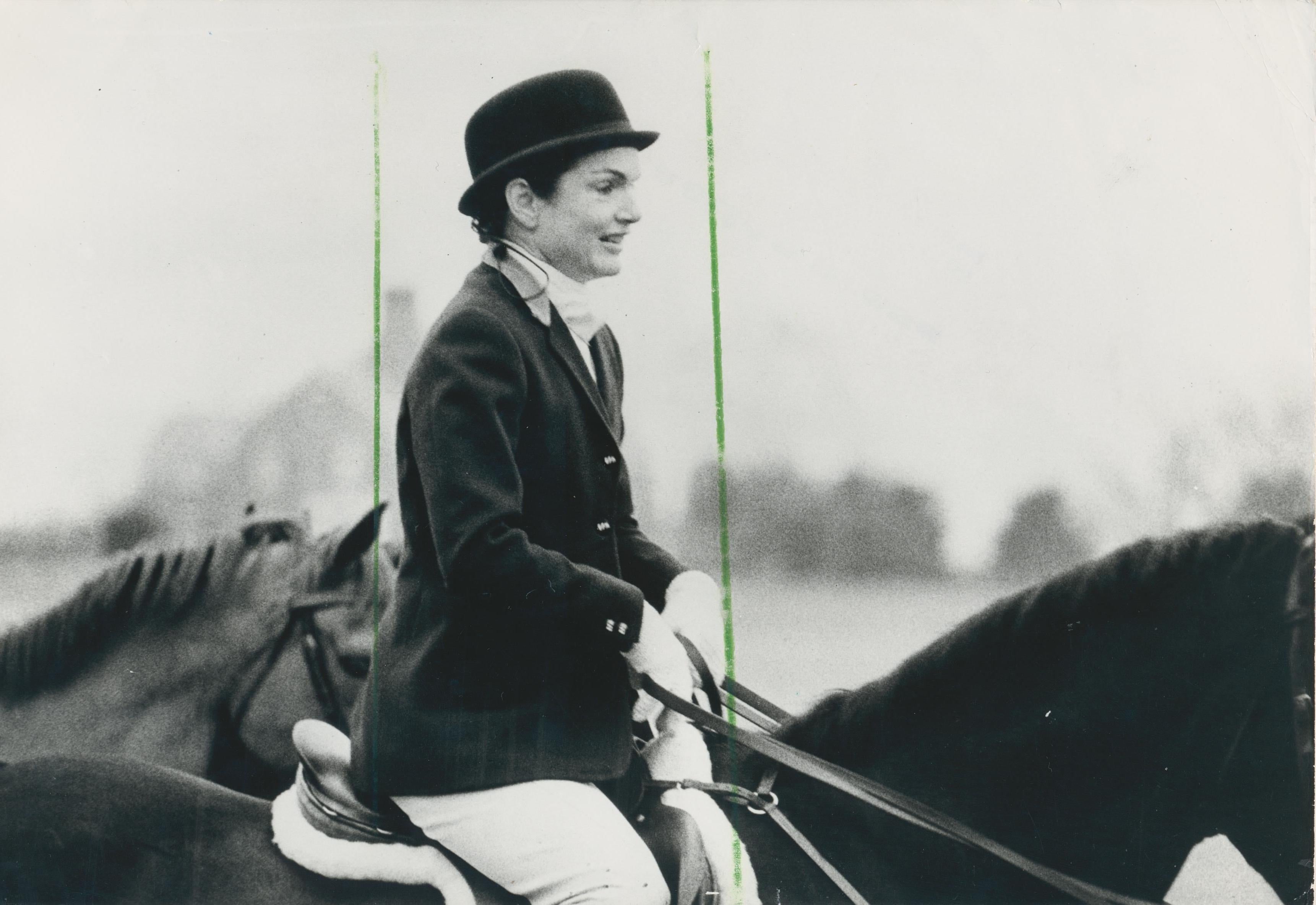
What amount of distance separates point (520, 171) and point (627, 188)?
0.96 feet

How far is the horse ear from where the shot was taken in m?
3.20

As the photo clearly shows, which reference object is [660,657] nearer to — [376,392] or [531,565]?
[531,565]

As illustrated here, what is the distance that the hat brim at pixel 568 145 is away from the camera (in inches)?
115

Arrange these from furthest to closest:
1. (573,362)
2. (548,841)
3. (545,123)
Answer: (545,123) → (573,362) → (548,841)

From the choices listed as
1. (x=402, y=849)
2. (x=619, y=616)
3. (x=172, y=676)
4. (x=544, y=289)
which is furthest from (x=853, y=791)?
(x=172, y=676)

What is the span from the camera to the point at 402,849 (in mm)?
2709

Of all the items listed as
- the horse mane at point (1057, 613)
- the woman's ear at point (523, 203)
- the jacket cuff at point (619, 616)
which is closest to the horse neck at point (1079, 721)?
the horse mane at point (1057, 613)

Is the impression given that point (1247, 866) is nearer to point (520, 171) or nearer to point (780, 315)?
point (780, 315)

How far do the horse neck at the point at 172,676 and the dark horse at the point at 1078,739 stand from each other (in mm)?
558

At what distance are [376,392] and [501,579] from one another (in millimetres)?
872

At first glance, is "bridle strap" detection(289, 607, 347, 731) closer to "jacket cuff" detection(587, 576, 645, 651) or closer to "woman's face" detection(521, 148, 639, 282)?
"jacket cuff" detection(587, 576, 645, 651)

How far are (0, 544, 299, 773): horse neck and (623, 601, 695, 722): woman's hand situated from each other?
1101 millimetres

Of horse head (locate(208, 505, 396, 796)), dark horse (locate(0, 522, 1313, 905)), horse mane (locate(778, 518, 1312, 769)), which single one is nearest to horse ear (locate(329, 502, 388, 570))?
horse head (locate(208, 505, 396, 796))

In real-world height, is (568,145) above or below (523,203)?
above
